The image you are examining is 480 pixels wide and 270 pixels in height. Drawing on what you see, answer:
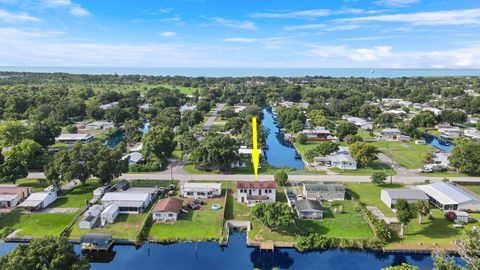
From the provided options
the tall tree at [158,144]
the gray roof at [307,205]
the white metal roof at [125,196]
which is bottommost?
the gray roof at [307,205]

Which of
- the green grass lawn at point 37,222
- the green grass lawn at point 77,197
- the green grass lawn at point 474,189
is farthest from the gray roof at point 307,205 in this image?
the green grass lawn at point 77,197

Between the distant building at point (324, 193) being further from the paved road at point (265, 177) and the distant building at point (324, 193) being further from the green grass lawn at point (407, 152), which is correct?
the green grass lawn at point (407, 152)

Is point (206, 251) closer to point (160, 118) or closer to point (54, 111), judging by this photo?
point (160, 118)

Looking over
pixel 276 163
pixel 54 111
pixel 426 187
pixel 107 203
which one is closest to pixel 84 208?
pixel 107 203

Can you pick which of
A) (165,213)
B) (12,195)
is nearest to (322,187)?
(165,213)

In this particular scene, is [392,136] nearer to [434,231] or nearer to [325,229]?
[434,231]

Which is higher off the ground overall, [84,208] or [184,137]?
[184,137]

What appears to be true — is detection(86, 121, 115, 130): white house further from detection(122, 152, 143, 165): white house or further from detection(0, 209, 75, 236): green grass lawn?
detection(0, 209, 75, 236): green grass lawn
